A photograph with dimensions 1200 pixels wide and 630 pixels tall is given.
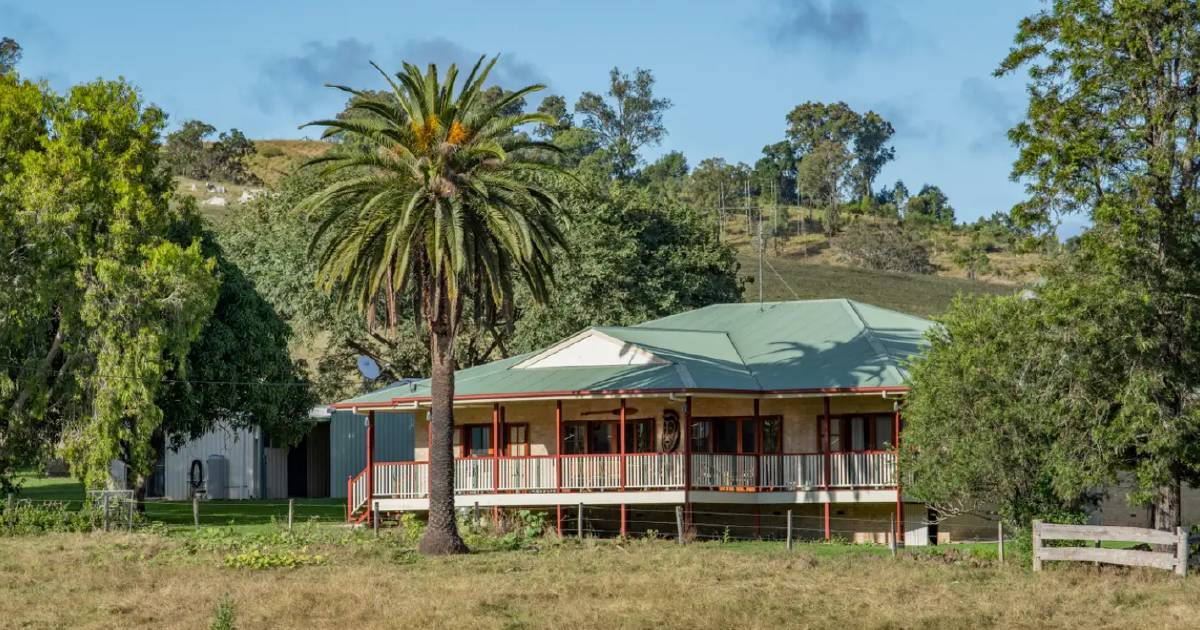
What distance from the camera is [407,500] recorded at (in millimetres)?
42156

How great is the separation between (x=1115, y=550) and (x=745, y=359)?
50.8ft

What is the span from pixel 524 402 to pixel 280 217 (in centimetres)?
2563

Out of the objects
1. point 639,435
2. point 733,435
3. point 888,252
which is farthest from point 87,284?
point 888,252

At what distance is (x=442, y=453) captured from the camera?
3475 centimetres

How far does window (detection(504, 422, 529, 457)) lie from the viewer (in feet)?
145

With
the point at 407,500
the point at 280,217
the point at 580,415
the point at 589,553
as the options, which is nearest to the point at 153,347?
the point at 407,500

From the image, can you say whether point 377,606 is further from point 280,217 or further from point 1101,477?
point 280,217

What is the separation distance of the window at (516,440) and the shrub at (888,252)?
3451 inches

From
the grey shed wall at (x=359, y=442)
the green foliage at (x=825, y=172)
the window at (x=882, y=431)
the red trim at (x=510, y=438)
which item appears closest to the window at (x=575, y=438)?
the red trim at (x=510, y=438)

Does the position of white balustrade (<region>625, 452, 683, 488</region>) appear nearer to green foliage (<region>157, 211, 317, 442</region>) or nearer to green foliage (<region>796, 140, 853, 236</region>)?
green foliage (<region>157, 211, 317, 442</region>)

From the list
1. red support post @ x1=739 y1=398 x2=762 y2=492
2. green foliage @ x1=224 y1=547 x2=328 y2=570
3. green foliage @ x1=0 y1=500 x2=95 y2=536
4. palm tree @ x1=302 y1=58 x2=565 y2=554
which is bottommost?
green foliage @ x1=224 y1=547 x2=328 y2=570

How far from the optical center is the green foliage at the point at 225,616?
945 inches

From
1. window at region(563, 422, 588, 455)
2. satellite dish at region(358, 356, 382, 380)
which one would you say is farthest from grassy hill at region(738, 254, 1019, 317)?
window at region(563, 422, 588, 455)

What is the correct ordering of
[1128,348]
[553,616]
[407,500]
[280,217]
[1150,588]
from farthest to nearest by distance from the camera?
1. [280,217]
2. [407,500]
3. [1128,348]
4. [1150,588]
5. [553,616]
